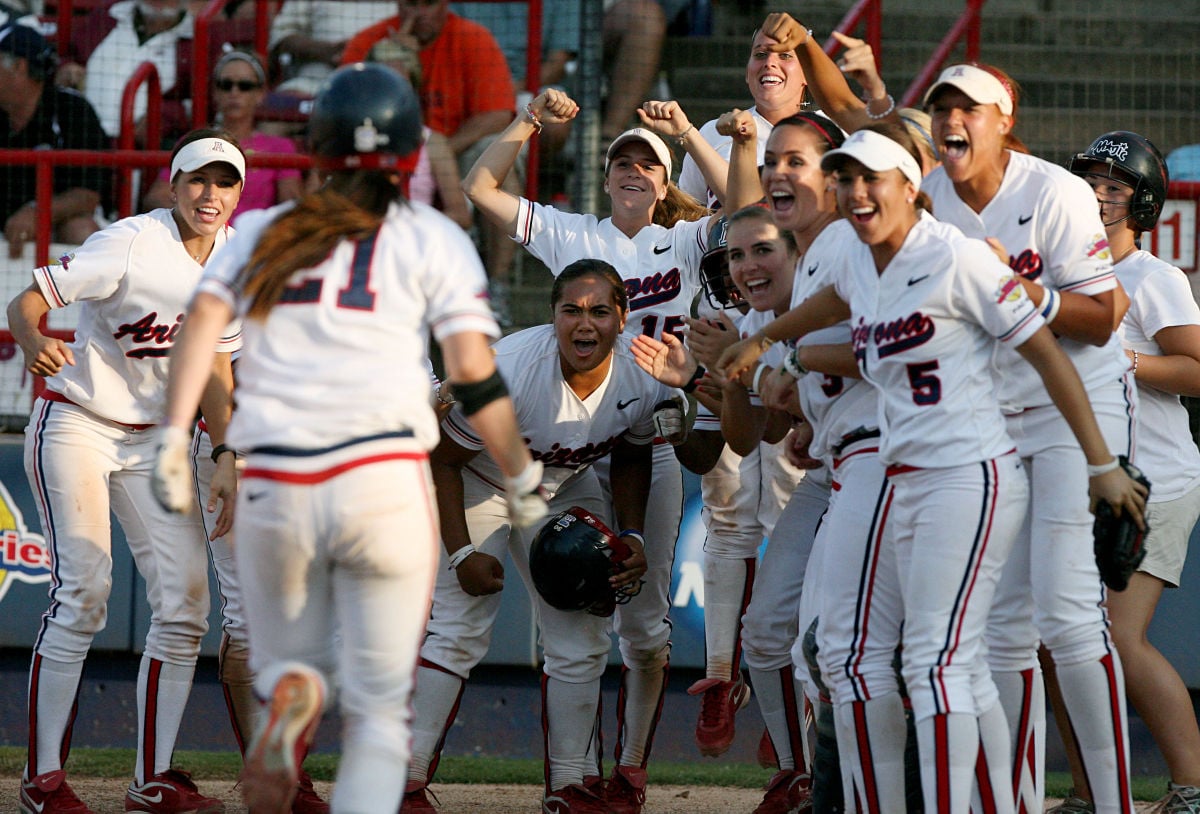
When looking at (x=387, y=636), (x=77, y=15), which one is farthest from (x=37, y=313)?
(x=77, y=15)

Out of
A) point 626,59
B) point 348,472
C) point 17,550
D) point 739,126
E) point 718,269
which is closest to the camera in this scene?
point 348,472

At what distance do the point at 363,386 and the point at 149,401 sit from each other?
1958 millimetres

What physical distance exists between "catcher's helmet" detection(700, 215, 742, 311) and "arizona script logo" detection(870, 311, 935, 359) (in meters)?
1.30

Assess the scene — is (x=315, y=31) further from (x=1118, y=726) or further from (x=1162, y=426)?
(x=1118, y=726)

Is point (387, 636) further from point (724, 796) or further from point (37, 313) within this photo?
point (724, 796)

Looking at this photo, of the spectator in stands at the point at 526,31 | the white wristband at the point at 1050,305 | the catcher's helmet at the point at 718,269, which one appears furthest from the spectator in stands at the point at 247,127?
the white wristband at the point at 1050,305

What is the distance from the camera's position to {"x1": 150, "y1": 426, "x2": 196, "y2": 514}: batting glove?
307 centimetres

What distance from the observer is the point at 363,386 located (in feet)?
10.2

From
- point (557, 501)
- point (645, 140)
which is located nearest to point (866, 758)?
point (557, 501)

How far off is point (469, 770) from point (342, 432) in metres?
3.20

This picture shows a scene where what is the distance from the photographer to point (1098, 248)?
3.93m

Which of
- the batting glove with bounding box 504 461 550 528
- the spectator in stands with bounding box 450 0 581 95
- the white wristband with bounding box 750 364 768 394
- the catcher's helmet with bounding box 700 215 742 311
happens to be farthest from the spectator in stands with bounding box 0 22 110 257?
the batting glove with bounding box 504 461 550 528

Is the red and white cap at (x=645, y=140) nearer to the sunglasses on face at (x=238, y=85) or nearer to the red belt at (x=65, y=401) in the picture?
the red belt at (x=65, y=401)

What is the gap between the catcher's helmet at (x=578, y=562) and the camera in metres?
4.68
